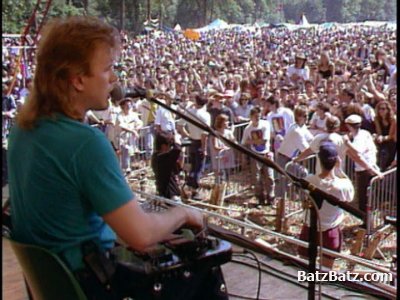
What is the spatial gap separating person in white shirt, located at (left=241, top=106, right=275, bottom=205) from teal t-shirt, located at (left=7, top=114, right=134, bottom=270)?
4.74 metres

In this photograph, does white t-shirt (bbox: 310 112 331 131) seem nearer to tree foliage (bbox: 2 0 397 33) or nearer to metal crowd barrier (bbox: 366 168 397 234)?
metal crowd barrier (bbox: 366 168 397 234)

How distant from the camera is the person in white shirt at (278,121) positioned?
6508mm

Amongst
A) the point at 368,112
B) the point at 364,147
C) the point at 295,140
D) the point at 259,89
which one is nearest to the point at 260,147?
the point at 295,140

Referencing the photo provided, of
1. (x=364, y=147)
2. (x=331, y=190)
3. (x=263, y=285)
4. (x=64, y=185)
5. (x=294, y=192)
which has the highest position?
(x=64, y=185)

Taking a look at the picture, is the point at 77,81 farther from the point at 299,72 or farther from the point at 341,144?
the point at 299,72

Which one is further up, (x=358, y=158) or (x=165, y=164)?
(x=358, y=158)

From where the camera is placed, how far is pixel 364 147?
5.06 metres

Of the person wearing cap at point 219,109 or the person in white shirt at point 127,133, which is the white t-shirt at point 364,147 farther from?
the person in white shirt at point 127,133

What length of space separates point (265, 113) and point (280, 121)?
328mm

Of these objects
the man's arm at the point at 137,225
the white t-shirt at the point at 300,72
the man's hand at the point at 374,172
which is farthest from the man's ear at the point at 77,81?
the white t-shirt at the point at 300,72

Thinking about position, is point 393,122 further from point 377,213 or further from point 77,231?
point 77,231

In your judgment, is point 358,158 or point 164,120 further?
point 164,120

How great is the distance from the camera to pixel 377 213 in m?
4.98

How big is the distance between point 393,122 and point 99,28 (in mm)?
4659
